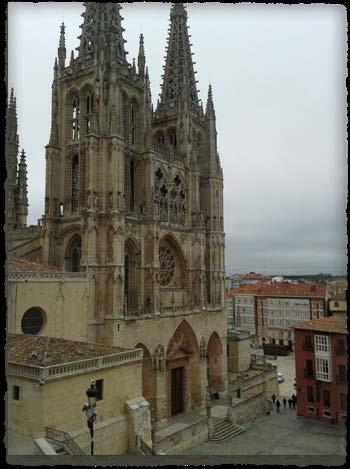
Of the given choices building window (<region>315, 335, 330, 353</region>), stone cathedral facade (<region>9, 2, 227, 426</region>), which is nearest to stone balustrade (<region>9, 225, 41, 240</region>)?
stone cathedral facade (<region>9, 2, 227, 426</region>)

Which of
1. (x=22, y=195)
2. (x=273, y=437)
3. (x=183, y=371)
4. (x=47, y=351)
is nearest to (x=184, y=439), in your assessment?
(x=273, y=437)

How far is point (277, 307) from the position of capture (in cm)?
6656

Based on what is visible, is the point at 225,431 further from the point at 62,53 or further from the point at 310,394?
the point at 62,53

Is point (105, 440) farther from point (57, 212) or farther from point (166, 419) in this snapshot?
point (57, 212)

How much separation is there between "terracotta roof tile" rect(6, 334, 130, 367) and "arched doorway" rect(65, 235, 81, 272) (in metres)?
12.3

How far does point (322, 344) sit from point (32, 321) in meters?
19.5

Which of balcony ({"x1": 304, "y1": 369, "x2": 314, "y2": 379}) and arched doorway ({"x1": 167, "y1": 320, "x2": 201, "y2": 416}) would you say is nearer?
balcony ({"x1": 304, "y1": 369, "x2": 314, "y2": 379})

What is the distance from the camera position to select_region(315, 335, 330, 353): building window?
102 ft

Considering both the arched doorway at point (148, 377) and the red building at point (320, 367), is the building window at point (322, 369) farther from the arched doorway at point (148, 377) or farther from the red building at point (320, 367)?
the arched doorway at point (148, 377)

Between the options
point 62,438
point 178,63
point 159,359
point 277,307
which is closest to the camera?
point 62,438

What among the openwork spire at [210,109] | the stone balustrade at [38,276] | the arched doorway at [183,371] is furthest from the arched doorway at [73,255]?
the openwork spire at [210,109]

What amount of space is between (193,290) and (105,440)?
22087 mm

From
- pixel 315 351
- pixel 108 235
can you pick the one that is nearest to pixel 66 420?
pixel 108 235

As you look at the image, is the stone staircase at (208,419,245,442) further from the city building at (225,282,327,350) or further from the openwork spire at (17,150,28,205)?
the city building at (225,282,327,350)
